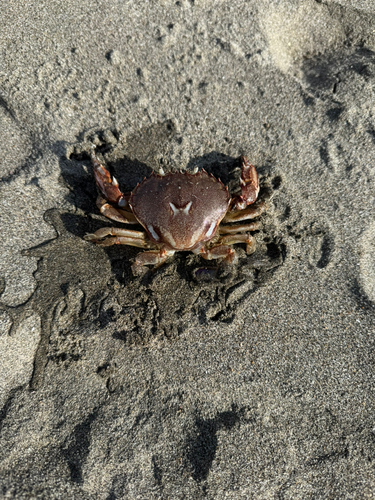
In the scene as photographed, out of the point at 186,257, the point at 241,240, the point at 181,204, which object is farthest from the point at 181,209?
the point at 241,240

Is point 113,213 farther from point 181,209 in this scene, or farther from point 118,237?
point 181,209

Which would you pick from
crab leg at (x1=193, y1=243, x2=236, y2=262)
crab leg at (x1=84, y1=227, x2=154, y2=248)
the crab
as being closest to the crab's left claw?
the crab

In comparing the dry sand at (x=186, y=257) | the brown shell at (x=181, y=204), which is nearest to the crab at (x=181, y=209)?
the brown shell at (x=181, y=204)

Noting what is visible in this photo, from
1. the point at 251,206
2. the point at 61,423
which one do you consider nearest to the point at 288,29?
the point at 251,206

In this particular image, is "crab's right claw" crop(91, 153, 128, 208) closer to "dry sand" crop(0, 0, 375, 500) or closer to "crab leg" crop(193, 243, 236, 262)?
"dry sand" crop(0, 0, 375, 500)

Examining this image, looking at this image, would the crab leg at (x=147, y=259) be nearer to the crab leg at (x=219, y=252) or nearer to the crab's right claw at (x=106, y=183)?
the crab leg at (x=219, y=252)

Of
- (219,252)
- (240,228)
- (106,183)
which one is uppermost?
(106,183)
